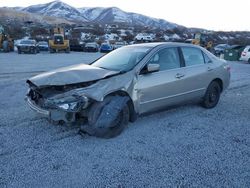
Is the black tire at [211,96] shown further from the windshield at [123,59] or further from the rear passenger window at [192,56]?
the windshield at [123,59]

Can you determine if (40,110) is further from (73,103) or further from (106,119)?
(106,119)

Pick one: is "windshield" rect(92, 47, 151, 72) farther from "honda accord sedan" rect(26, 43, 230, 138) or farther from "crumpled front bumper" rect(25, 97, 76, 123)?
"crumpled front bumper" rect(25, 97, 76, 123)

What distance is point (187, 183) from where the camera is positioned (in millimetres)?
3229

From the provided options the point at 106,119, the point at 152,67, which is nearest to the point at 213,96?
the point at 152,67

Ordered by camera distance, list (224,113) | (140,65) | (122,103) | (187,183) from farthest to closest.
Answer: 1. (224,113)
2. (140,65)
3. (122,103)
4. (187,183)

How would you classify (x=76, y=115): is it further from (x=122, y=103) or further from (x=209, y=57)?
(x=209, y=57)

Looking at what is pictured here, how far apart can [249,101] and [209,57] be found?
209 centimetres

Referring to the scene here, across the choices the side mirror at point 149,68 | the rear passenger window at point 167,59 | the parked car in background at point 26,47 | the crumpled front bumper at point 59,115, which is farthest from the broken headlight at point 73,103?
the parked car in background at point 26,47

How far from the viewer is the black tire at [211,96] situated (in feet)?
20.7

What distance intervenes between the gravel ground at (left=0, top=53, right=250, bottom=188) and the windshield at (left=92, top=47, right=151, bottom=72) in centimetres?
110

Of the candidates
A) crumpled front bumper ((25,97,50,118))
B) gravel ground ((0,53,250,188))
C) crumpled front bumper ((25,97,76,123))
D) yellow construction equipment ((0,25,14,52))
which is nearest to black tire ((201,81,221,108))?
gravel ground ((0,53,250,188))

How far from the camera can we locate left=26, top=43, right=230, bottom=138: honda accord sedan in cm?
422

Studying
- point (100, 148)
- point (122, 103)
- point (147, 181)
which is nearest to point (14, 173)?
point (100, 148)

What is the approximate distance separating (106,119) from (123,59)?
1.54 metres
